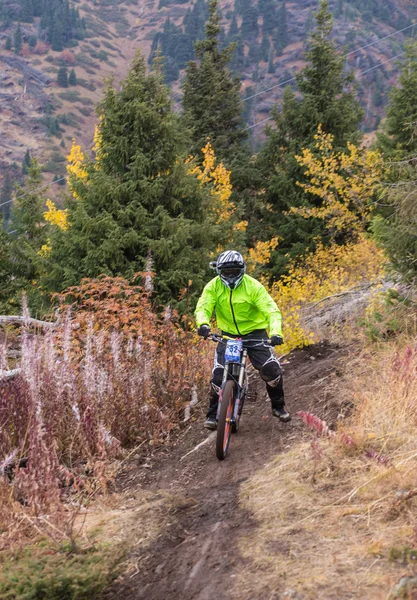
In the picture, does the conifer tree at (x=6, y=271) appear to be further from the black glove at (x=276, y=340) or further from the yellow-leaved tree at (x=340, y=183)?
the black glove at (x=276, y=340)

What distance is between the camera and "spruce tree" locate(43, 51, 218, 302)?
37.0 ft

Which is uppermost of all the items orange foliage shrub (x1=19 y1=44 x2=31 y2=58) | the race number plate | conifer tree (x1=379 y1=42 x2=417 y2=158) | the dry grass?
orange foliage shrub (x1=19 y1=44 x2=31 y2=58)

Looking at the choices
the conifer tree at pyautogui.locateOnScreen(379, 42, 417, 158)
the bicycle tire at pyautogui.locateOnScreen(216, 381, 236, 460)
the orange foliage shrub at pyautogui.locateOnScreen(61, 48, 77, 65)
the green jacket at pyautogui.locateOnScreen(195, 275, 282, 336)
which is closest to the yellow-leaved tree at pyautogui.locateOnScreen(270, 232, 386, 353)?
the green jacket at pyautogui.locateOnScreen(195, 275, 282, 336)

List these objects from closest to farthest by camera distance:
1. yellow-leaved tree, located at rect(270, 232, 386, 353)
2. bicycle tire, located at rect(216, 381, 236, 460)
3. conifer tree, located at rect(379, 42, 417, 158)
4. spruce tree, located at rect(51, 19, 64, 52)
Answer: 1. bicycle tire, located at rect(216, 381, 236, 460)
2. yellow-leaved tree, located at rect(270, 232, 386, 353)
3. conifer tree, located at rect(379, 42, 417, 158)
4. spruce tree, located at rect(51, 19, 64, 52)

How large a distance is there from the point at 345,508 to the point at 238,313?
2695 millimetres

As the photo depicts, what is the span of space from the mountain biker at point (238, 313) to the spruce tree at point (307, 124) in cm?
1751

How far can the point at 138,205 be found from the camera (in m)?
11.7

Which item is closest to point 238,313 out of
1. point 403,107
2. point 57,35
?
point 403,107

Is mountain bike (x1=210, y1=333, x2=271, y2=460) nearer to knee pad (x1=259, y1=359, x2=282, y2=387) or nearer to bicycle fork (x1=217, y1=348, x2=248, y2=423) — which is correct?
bicycle fork (x1=217, y1=348, x2=248, y2=423)

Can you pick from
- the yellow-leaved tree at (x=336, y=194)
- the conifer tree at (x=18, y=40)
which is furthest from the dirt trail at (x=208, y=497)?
the conifer tree at (x=18, y=40)

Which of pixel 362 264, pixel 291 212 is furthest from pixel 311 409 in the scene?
pixel 291 212

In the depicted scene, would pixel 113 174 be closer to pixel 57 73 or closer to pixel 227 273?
pixel 227 273

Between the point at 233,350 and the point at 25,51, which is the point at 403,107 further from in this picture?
the point at 25,51

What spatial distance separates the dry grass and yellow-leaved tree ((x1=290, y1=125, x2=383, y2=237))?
1692cm
